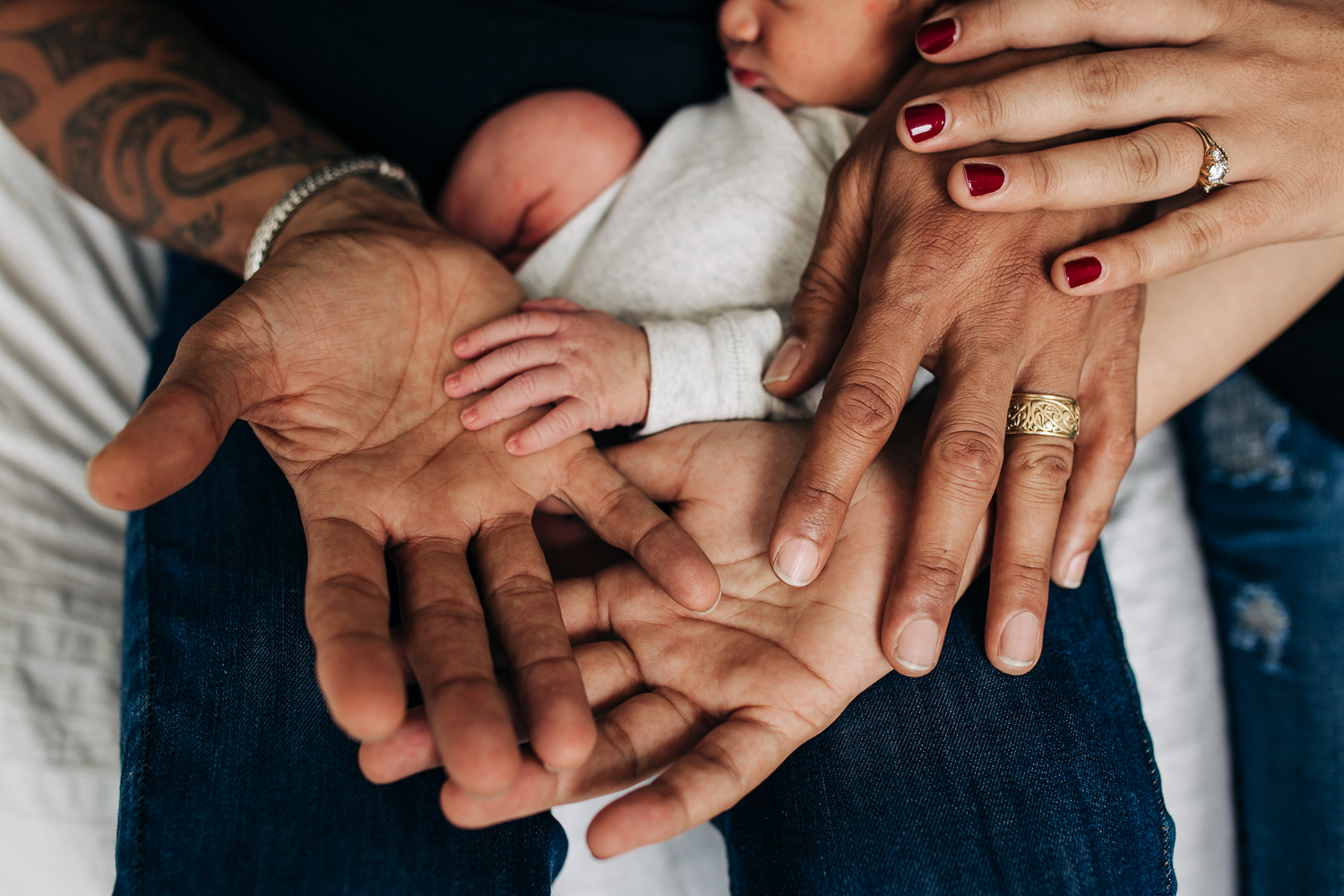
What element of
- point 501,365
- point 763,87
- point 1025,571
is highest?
point 763,87

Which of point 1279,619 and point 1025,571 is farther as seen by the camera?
point 1279,619

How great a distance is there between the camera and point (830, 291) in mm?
992

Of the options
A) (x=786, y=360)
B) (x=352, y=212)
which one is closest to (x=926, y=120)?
(x=786, y=360)

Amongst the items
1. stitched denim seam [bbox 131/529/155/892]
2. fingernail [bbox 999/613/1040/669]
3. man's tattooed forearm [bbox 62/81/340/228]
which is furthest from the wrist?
fingernail [bbox 999/613/1040/669]

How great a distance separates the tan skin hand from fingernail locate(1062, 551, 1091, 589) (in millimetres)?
496

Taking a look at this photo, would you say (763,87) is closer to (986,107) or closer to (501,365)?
(986,107)

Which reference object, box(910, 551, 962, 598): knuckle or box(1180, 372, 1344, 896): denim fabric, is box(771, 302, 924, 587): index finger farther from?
box(1180, 372, 1344, 896): denim fabric

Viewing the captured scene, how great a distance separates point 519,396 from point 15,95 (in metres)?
1.12

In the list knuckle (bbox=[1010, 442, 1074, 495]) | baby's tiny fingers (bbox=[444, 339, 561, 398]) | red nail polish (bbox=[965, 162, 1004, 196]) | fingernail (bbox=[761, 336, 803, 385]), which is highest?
red nail polish (bbox=[965, 162, 1004, 196])

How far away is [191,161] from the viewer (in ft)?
4.17

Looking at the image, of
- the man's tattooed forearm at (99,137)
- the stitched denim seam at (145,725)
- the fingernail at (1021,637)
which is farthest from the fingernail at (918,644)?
the man's tattooed forearm at (99,137)

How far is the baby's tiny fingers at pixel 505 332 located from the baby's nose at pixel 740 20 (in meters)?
0.61

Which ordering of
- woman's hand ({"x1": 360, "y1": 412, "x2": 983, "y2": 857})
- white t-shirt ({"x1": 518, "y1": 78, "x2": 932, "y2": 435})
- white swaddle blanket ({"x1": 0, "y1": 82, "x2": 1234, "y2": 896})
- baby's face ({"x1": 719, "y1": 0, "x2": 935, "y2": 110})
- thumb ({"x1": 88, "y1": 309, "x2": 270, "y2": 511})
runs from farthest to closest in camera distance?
baby's face ({"x1": 719, "y1": 0, "x2": 935, "y2": 110}), white t-shirt ({"x1": 518, "y1": 78, "x2": 932, "y2": 435}), white swaddle blanket ({"x1": 0, "y1": 82, "x2": 1234, "y2": 896}), woman's hand ({"x1": 360, "y1": 412, "x2": 983, "y2": 857}), thumb ({"x1": 88, "y1": 309, "x2": 270, "y2": 511})

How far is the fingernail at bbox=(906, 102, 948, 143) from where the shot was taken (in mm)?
886
